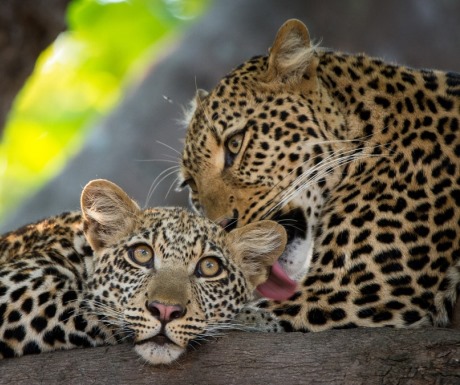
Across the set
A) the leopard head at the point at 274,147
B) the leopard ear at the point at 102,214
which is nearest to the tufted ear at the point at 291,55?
the leopard head at the point at 274,147

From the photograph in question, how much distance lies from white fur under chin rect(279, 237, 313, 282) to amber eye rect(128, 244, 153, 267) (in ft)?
3.89

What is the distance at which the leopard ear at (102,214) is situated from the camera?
20.6 ft

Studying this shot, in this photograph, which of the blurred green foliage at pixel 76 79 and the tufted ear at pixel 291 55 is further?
the blurred green foliage at pixel 76 79

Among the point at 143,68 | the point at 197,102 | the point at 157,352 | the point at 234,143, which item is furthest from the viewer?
the point at 143,68

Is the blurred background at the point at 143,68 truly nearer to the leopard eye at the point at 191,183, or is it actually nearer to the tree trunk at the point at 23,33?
the tree trunk at the point at 23,33

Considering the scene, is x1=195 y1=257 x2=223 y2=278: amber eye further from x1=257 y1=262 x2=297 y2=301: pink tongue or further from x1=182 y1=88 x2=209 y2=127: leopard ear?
x1=182 y1=88 x2=209 y2=127: leopard ear

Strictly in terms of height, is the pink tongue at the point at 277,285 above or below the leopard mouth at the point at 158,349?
above

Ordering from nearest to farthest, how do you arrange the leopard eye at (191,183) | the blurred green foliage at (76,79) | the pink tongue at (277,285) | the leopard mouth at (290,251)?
the pink tongue at (277,285), the leopard mouth at (290,251), the leopard eye at (191,183), the blurred green foliage at (76,79)

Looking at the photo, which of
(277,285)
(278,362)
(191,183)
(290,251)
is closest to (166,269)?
(278,362)

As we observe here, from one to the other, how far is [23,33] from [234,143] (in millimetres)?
3222

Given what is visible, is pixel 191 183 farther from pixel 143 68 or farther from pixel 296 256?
pixel 143 68

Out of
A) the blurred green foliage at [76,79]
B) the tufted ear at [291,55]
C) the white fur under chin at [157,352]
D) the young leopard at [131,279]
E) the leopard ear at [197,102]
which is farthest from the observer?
the blurred green foliage at [76,79]

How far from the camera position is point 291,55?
724cm

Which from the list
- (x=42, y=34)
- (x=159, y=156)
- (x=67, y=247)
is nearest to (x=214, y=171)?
(x=67, y=247)
